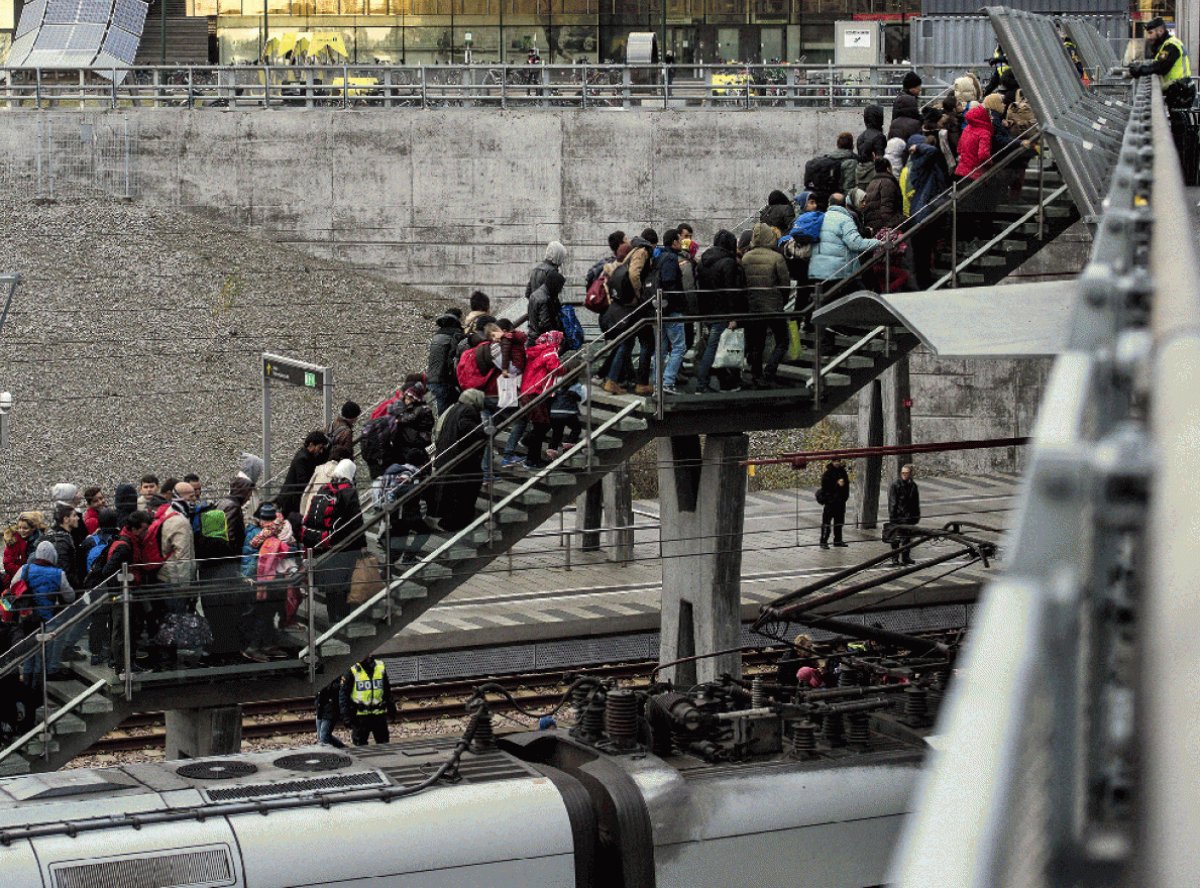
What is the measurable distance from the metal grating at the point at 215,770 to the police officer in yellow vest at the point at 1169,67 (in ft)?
33.9

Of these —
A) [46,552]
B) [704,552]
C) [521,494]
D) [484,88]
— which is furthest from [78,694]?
[484,88]

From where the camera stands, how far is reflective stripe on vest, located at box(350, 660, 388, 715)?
1838cm

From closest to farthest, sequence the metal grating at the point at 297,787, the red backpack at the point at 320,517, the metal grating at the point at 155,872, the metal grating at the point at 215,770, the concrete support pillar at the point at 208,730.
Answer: the metal grating at the point at 155,872 < the metal grating at the point at 297,787 < the metal grating at the point at 215,770 < the concrete support pillar at the point at 208,730 < the red backpack at the point at 320,517

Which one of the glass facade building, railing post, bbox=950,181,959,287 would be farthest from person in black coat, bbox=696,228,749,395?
the glass facade building

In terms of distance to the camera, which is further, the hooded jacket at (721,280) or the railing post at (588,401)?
the hooded jacket at (721,280)

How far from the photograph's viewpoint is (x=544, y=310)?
19.8 m

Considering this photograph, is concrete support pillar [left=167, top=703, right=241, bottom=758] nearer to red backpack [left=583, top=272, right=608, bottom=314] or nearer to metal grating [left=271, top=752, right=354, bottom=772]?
metal grating [left=271, top=752, right=354, bottom=772]

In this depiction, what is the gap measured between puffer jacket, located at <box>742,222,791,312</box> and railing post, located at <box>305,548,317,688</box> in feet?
16.4

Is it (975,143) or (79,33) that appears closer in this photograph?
(975,143)

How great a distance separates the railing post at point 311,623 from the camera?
1697 cm

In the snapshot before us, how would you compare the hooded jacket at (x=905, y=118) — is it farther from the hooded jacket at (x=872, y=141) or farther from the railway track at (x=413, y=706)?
the railway track at (x=413, y=706)

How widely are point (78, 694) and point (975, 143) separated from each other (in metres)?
9.97

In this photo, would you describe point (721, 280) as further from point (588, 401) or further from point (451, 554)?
point (451, 554)

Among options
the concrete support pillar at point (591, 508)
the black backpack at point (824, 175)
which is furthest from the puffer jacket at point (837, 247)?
the concrete support pillar at point (591, 508)
